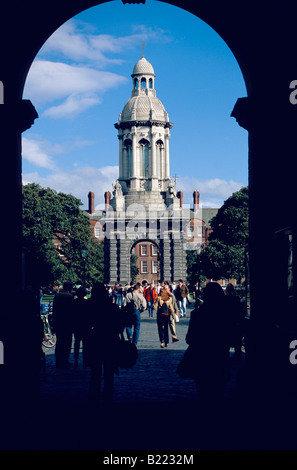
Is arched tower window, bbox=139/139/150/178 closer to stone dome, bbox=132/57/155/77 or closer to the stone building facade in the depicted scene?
the stone building facade

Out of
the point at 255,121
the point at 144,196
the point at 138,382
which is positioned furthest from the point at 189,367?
the point at 144,196

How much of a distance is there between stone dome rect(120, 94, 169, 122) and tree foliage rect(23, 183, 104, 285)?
26.3 metres

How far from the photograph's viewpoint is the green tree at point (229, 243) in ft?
184

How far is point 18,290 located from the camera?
35.9ft

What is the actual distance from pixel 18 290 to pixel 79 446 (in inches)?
169

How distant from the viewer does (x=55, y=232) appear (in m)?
58.4

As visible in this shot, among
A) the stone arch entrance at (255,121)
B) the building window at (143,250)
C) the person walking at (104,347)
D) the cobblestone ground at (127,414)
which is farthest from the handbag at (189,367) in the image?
the building window at (143,250)

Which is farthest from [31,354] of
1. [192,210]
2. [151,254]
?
[192,210]

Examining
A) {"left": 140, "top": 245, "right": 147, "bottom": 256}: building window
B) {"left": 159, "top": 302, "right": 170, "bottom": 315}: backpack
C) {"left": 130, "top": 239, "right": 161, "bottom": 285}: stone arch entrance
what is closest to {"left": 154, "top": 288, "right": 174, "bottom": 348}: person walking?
{"left": 159, "top": 302, "right": 170, "bottom": 315}: backpack

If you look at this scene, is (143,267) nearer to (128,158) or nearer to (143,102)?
(128,158)

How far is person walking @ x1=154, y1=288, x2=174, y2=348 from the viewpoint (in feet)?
59.5

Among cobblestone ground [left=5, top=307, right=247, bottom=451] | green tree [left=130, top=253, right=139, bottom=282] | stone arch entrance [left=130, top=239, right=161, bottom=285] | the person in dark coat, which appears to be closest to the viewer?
cobblestone ground [left=5, top=307, right=247, bottom=451]

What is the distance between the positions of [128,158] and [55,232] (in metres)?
28.6
